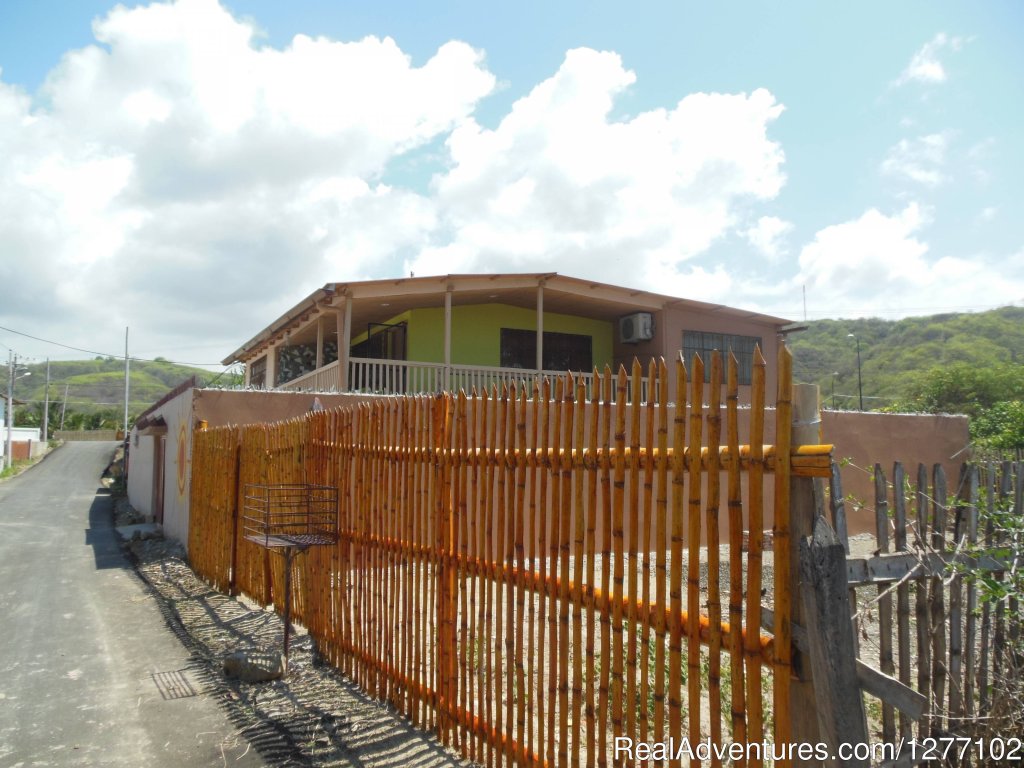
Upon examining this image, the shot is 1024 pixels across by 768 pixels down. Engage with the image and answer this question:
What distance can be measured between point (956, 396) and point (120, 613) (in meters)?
38.6

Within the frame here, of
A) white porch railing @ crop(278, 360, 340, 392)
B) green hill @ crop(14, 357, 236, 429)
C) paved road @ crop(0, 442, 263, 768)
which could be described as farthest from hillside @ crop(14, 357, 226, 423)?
paved road @ crop(0, 442, 263, 768)

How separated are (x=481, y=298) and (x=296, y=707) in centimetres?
1321

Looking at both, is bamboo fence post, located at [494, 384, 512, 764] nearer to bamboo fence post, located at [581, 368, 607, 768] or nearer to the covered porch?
bamboo fence post, located at [581, 368, 607, 768]

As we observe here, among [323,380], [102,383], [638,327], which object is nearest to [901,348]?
Answer: [638,327]

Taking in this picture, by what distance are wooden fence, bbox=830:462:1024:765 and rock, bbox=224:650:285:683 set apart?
4.44 metres

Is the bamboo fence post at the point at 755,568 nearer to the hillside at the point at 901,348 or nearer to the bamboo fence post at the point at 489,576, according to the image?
the bamboo fence post at the point at 489,576

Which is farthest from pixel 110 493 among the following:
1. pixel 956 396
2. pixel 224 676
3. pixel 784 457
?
pixel 956 396

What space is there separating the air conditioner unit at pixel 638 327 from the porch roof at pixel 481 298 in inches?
8.6

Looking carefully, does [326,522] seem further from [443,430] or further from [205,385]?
[205,385]

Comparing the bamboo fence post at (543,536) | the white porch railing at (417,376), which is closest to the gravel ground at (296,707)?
the bamboo fence post at (543,536)

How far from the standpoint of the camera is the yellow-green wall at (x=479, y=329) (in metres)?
17.3

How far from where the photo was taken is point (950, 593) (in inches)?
123

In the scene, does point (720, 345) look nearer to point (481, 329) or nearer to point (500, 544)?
point (481, 329)

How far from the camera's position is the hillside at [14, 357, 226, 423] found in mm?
103062
